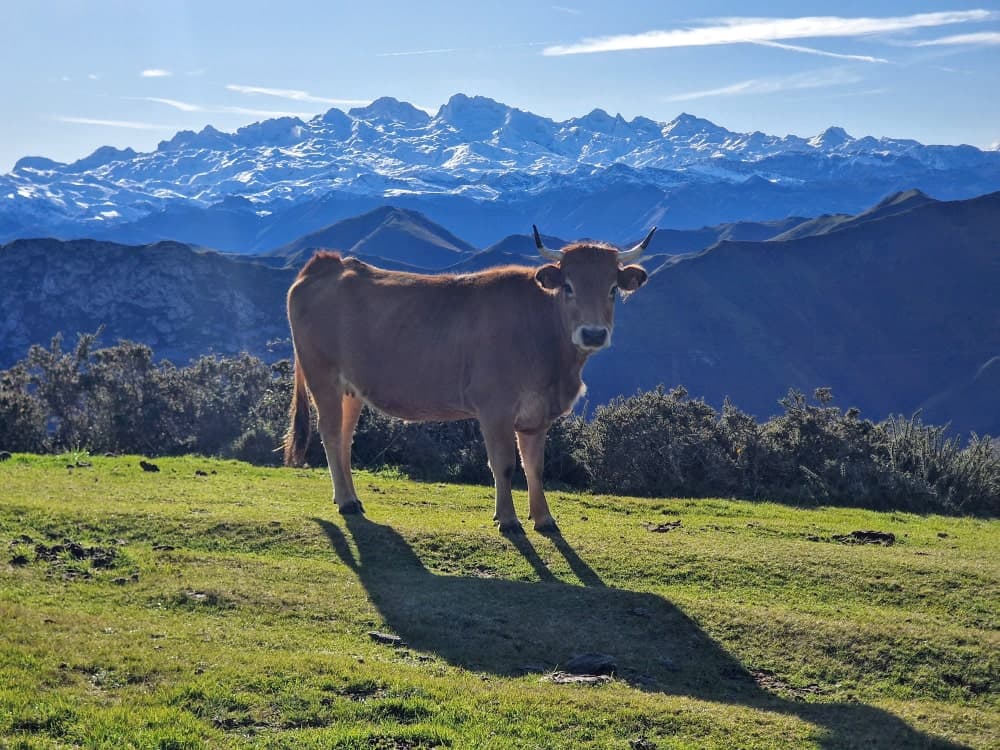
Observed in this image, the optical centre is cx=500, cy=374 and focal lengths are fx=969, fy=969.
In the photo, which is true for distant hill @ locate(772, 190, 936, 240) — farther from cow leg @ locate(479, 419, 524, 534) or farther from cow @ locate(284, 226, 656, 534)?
cow leg @ locate(479, 419, 524, 534)

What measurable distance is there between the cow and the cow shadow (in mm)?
2147

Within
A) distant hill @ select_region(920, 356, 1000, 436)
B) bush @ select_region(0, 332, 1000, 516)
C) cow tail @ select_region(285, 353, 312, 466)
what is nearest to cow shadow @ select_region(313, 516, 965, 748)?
cow tail @ select_region(285, 353, 312, 466)

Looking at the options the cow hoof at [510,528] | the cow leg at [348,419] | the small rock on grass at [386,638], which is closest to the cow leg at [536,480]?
the cow hoof at [510,528]

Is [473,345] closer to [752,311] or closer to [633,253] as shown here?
[633,253]

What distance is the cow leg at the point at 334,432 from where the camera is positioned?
40.7 ft

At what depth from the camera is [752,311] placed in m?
122

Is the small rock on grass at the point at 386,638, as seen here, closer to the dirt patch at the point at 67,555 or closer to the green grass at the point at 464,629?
the green grass at the point at 464,629

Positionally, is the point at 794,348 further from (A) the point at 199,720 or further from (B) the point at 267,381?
(A) the point at 199,720

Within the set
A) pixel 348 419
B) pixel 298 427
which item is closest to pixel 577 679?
pixel 348 419

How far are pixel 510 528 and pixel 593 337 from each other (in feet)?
8.03

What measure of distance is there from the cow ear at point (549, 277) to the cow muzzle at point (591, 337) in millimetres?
935

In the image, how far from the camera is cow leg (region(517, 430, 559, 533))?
11453 mm

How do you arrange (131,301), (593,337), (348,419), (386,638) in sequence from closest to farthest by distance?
1. (386,638)
2. (593,337)
3. (348,419)
4. (131,301)

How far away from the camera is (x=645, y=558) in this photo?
10336 mm
